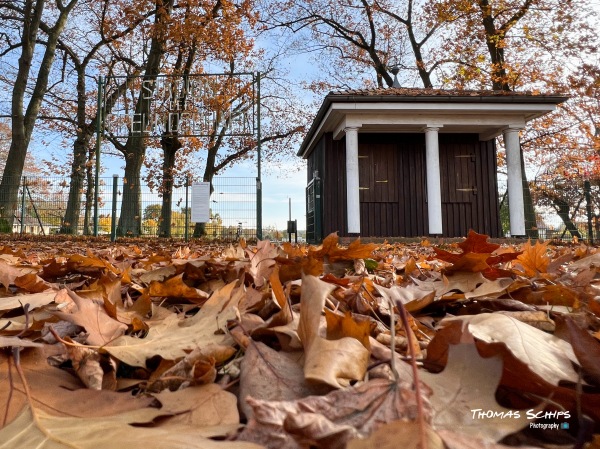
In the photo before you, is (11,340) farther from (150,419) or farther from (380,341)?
(380,341)

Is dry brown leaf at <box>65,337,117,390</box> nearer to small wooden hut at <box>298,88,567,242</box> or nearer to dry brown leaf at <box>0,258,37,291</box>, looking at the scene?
dry brown leaf at <box>0,258,37,291</box>

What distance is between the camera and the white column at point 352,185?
1042 centimetres

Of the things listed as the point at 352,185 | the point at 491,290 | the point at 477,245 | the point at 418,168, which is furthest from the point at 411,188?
the point at 491,290

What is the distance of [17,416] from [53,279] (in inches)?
50.5

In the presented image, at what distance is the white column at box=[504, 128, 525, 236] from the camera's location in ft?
35.7

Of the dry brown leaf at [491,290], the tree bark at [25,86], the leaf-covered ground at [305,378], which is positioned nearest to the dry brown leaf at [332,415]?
the leaf-covered ground at [305,378]

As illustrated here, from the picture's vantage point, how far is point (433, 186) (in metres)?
10.5


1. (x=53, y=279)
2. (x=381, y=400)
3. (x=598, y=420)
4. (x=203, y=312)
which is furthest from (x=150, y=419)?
(x=53, y=279)

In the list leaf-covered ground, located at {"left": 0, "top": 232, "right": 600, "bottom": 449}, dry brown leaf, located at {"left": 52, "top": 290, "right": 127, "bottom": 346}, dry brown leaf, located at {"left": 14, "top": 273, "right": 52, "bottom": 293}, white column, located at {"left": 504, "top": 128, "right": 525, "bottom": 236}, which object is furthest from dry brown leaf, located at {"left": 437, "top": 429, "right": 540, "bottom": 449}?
white column, located at {"left": 504, "top": 128, "right": 525, "bottom": 236}

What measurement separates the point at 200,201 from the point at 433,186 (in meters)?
5.86

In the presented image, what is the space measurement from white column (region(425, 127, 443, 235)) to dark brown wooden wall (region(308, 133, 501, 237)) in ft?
3.83

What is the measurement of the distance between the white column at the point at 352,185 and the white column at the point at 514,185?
4.14m

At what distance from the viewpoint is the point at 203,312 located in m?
0.84

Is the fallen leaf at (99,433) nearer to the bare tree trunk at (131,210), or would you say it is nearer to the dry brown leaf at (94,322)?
the dry brown leaf at (94,322)
